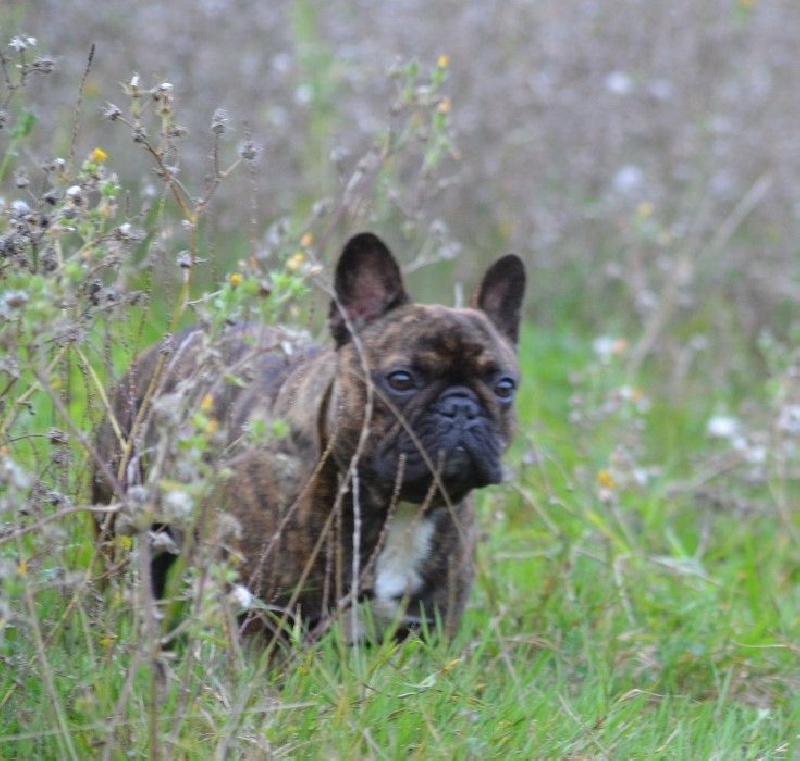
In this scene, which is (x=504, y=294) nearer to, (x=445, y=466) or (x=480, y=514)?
(x=445, y=466)

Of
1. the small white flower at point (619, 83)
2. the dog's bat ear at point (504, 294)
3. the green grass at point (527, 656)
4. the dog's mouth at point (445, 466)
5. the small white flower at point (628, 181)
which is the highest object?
the small white flower at point (619, 83)

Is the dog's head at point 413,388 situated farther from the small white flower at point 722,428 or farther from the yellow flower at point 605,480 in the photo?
the small white flower at point 722,428

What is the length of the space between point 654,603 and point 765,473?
1699 millimetres

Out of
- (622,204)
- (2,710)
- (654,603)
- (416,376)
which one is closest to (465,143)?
(622,204)

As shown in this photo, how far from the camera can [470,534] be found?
4.02m

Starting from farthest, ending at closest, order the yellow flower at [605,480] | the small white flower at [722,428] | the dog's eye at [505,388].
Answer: the small white flower at [722,428]
the yellow flower at [605,480]
the dog's eye at [505,388]

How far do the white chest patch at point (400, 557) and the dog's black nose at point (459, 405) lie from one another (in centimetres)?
32

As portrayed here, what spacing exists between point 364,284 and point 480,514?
4.18 feet

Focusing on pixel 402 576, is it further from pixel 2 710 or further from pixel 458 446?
pixel 2 710

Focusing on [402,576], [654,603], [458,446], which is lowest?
[654,603]

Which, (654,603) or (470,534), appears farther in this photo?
(654,603)

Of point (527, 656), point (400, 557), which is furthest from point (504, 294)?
point (527, 656)

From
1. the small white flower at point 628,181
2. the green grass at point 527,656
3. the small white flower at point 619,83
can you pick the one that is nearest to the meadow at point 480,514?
the green grass at point 527,656

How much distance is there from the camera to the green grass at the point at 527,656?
2.79 m
